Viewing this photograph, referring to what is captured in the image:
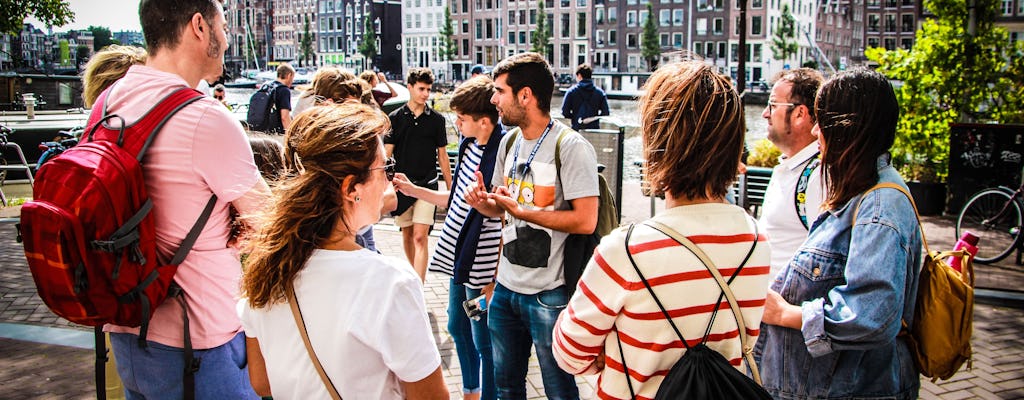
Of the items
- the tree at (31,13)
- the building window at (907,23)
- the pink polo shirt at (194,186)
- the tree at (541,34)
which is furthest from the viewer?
the building window at (907,23)

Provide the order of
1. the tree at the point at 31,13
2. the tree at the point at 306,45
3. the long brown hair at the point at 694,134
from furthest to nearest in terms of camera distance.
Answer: the tree at the point at 306,45
the tree at the point at 31,13
the long brown hair at the point at 694,134

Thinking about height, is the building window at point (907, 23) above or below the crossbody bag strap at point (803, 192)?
above

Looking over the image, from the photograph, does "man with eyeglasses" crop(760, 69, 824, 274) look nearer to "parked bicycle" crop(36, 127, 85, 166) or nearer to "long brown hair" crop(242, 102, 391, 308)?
"long brown hair" crop(242, 102, 391, 308)

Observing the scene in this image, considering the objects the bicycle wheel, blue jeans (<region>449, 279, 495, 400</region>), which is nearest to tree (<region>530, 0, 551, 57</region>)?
the bicycle wheel

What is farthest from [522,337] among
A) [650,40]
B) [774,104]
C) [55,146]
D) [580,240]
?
[650,40]

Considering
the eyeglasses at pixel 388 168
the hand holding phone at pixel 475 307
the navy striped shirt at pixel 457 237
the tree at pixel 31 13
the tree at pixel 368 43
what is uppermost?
the tree at pixel 368 43

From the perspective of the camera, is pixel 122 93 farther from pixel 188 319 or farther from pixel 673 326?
pixel 673 326

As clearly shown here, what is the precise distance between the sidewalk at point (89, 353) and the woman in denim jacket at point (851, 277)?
243cm

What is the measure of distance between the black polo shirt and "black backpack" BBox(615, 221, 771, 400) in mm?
4545

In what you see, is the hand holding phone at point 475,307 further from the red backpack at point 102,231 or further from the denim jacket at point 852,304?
the red backpack at point 102,231

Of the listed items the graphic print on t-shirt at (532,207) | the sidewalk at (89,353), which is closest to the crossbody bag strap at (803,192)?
the graphic print on t-shirt at (532,207)

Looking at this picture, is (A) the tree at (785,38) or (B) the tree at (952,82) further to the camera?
(A) the tree at (785,38)

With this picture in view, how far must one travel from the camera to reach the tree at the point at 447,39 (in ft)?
307

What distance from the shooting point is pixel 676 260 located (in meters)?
1.78
